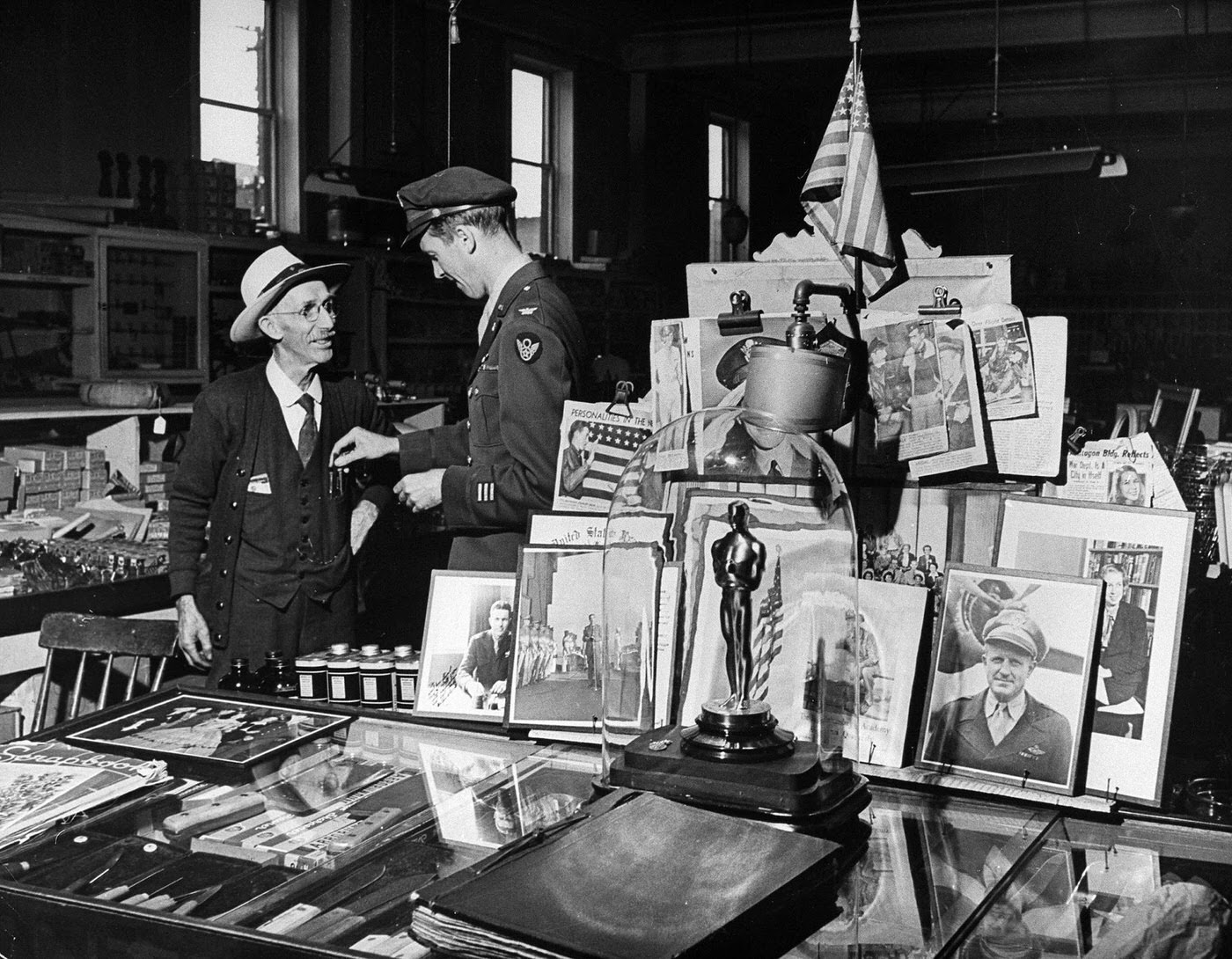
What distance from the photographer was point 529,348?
2.59 metres

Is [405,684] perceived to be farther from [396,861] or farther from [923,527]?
[923,527]

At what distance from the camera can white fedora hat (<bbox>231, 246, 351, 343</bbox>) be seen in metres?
3.48

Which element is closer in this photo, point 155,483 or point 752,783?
point 752,783

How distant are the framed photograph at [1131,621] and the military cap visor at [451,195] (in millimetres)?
1540

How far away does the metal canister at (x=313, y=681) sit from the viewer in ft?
7.50

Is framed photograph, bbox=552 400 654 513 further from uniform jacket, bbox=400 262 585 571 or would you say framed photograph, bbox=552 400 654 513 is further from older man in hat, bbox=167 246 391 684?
older man in hat, bbox=167 246 391 684

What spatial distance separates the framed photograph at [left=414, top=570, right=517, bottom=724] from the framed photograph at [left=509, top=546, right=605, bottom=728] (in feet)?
0.16

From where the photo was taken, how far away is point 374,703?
2225 millimetres

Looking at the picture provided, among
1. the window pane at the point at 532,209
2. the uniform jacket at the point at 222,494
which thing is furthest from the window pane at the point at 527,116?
the uniform jacket at the point at 222,494

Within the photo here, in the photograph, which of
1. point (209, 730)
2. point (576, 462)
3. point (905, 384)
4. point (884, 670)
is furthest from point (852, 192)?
point (209, 730)

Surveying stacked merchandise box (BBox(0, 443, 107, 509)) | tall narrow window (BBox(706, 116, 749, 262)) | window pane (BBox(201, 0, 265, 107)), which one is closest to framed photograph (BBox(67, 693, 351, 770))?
stacked merchandise box (BBox(0, 443, 107, 509))

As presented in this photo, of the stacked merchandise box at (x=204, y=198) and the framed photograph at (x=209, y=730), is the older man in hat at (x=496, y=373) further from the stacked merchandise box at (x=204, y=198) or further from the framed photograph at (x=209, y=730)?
the stacked merchandise box at (x=204, y=198)

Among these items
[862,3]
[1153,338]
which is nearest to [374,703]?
[862,3]

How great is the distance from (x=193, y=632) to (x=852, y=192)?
83.3 inches
